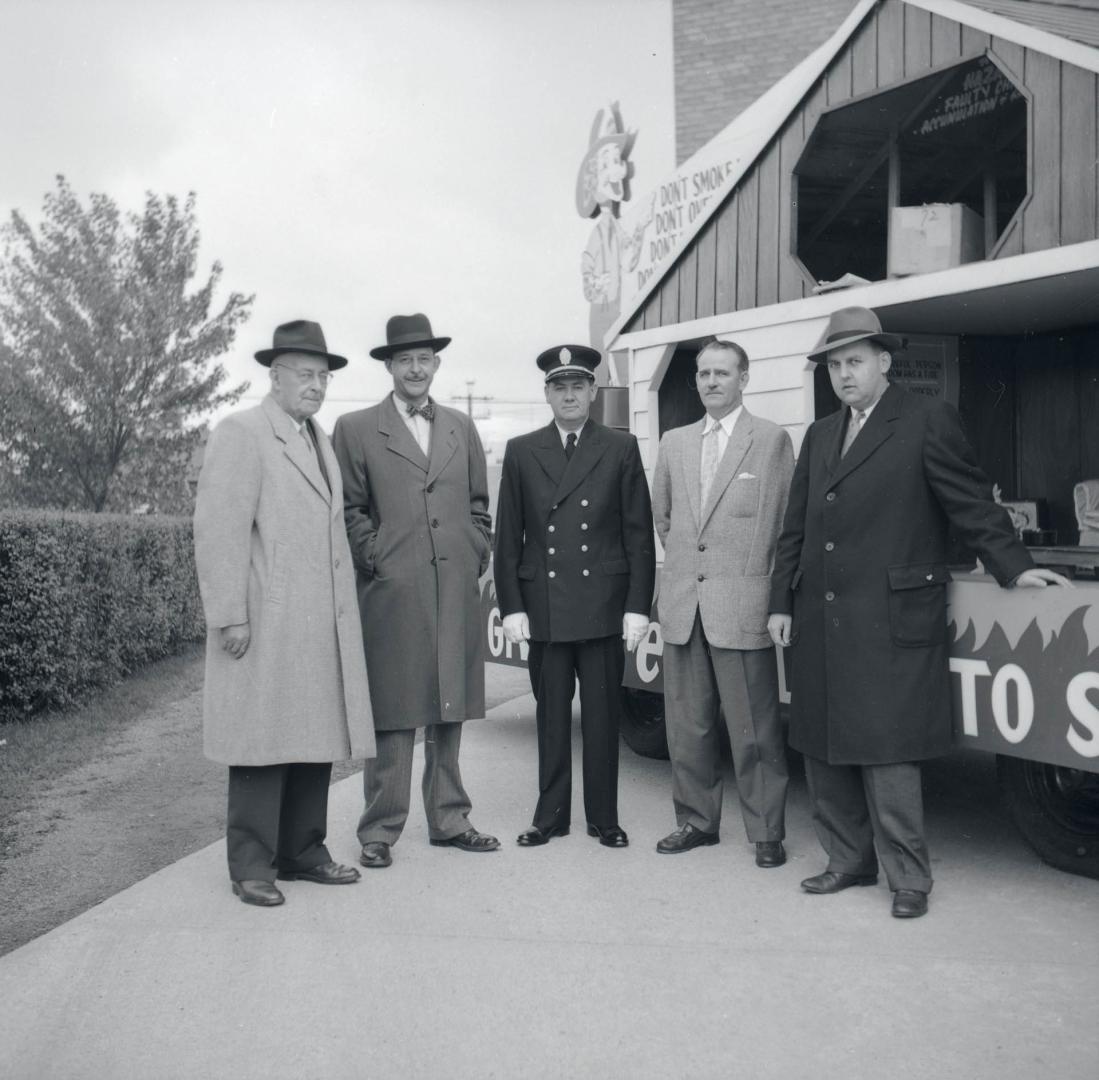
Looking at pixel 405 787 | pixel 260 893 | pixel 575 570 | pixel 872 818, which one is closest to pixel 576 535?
pixel 575 570

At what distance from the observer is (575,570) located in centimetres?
484

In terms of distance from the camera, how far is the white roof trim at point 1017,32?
4.58 meters

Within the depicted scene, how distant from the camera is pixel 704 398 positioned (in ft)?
15.5

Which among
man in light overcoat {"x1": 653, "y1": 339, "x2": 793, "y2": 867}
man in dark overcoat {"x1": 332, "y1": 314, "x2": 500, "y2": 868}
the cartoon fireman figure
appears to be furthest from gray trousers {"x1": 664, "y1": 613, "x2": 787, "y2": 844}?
the cartoon fireman figure

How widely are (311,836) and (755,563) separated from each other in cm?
199

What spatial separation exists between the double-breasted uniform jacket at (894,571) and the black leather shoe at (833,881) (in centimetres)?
45

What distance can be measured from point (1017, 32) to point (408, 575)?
3290 mm

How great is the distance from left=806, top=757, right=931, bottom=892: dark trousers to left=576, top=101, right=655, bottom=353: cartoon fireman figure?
15.0m

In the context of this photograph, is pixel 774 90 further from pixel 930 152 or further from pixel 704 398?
pixel 704 398

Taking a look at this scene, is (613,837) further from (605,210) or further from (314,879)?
(605,210)

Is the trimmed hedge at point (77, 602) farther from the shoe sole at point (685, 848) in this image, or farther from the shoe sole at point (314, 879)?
the shoe sole at point (685, 848)

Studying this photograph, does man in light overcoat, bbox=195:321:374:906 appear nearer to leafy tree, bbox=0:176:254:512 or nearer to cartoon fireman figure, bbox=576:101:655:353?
leafy tree, bbox=0:176:254:512

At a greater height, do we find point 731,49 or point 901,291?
point 731,49

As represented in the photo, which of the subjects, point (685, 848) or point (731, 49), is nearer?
point (685, 848)
